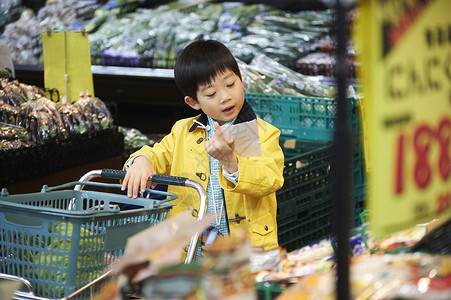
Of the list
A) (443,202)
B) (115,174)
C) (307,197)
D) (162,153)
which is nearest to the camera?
(443,202)

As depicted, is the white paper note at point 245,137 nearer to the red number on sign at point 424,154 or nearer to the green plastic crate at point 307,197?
the green plastic crate at point 307,197

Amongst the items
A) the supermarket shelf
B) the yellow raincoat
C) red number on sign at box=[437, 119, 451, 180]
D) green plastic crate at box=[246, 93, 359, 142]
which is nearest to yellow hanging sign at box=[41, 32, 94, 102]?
green plastic crate at box=[246, 93, 359, 142]

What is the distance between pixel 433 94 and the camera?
3.47 ft

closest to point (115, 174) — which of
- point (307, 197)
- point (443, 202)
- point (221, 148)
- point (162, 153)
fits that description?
point (162, 153)

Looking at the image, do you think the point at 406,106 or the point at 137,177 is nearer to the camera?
the point at 406,106

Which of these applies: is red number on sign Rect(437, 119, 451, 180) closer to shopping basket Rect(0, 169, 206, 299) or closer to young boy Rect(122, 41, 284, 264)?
shopping basket Rect(0, 169, 206, 299)

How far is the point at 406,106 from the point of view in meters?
1.00

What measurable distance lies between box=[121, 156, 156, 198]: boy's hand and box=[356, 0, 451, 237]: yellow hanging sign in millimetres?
1205

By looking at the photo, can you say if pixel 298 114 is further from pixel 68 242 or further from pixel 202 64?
pixel 68 242

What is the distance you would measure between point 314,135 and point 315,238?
1.89 feet

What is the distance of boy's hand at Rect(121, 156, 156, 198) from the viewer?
2129 mm

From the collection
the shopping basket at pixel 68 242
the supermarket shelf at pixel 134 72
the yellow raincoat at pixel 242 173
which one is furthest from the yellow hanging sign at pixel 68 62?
the shopping basket at pixel 68 242

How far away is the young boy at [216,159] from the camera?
218cm

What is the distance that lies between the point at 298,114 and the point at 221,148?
62.4 inches
